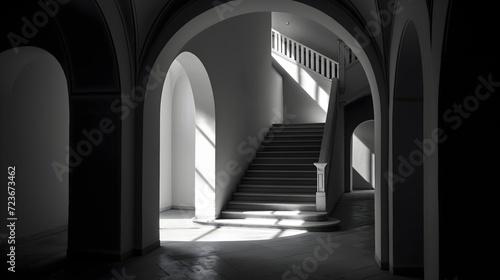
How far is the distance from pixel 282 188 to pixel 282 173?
78 cm

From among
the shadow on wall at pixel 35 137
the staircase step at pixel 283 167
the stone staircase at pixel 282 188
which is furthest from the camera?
the staircase step at pixel 283 167

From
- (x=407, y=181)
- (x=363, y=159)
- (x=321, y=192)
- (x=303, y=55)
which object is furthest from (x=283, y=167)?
(x=363, y=159)

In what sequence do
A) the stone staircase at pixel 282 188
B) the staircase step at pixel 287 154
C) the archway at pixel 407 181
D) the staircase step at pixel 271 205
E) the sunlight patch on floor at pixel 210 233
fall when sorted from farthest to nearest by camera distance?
the staircase step at pixel 287 154, the staircase step at pixel 271 205, the stone staircase at pixel 282 188, the sunlight patch on floor at pixel 210 233, the archway at pixel 407 181

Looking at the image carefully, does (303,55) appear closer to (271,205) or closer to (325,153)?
(325,153)

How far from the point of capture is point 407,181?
5801 millimetres

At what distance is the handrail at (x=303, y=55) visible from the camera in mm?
17453

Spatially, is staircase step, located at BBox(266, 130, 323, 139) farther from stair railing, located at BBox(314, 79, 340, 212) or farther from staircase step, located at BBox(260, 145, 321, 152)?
stair railing, located at BBox(314, 79, 340, 212)

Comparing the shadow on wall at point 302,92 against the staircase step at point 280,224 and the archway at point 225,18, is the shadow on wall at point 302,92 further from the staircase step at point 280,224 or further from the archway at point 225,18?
the archway at point 225,18

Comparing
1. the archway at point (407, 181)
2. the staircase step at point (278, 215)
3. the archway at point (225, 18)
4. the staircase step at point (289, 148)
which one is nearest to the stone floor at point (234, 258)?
the archway at point (407, 181)

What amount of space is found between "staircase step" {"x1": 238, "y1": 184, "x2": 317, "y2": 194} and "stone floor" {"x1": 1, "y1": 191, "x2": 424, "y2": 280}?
179cm

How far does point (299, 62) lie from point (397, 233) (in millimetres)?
13039

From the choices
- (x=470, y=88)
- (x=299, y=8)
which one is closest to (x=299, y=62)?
(x=299, y=8)

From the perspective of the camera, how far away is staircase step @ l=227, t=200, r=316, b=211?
10.1 meters

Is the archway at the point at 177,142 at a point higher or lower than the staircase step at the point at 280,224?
higher
